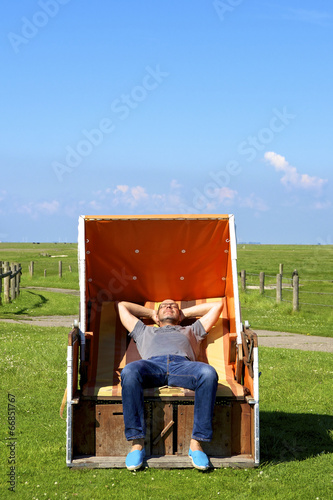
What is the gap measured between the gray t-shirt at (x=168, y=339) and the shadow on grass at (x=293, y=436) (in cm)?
125

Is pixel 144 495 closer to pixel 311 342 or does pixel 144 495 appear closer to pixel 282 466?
pixel 282 466

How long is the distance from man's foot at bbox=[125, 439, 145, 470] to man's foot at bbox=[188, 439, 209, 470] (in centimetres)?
46

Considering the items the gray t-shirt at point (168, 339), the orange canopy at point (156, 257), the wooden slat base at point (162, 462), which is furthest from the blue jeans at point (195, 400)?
the orange canopy at point (156, 257)

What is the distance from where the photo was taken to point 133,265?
7.86m

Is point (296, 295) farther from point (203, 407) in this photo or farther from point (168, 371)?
point (203, 407)

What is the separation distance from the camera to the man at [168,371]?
5.80 meters

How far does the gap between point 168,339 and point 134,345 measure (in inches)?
30.4

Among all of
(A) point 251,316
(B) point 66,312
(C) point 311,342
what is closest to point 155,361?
(C) point 311,342

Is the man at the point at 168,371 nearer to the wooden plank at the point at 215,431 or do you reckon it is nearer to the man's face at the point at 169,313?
the man's face at the point at 169,313

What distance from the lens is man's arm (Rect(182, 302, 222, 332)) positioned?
7.16 meters

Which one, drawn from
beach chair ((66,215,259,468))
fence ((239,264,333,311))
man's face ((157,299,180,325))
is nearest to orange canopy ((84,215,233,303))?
beach chair ((66,215,259,468))

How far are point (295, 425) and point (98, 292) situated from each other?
9.52 feet

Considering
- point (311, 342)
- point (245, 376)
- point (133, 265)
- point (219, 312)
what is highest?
point (133, 265)

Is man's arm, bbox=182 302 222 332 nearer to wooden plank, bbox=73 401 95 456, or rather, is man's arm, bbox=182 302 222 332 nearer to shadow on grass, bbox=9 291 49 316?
wooden plank, bbox=73 401 95 456
